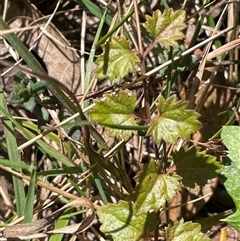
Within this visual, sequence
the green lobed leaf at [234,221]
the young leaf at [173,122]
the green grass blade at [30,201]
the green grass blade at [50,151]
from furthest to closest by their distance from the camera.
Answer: the green grass blade at [50,151] < the green grass blade at [30,201] < the green lobed leaf at [234,221] < the young leaf at [173,122]

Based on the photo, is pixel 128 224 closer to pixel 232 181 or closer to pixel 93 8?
pixel 232 181

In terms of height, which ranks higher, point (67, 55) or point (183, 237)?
point (67, 55)

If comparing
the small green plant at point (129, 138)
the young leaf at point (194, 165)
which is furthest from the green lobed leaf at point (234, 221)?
the young leaf at point (194, 165)

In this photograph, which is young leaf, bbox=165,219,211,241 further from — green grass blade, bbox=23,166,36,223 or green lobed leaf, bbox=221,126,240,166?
green grass blade, bbox=23,166,36,223

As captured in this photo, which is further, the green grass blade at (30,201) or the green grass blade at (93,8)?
the green grass blade at (93,8)

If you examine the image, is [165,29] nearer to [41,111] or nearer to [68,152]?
[41,111]

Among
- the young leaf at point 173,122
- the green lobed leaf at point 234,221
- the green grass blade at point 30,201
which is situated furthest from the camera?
the green grass blade at point 30,201

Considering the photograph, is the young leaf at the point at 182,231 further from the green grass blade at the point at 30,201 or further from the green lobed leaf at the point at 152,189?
the green grass blade at the point at 30,201

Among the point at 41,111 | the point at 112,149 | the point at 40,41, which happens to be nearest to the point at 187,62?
the point at 112,149
